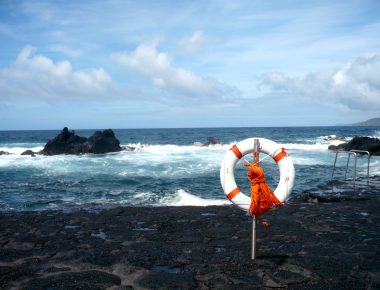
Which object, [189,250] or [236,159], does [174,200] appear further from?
[236,159]

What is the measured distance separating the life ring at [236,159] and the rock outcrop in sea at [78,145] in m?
30.2

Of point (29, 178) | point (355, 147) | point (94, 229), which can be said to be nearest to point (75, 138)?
point (29, 178)

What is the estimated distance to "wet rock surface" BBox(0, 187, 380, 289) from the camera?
4324 millimetres

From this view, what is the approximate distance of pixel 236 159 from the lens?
17.7 ft

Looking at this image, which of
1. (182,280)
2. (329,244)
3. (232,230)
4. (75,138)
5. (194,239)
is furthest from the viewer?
(75,138)

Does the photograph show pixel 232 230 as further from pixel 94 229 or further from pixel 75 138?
pixel 75 138

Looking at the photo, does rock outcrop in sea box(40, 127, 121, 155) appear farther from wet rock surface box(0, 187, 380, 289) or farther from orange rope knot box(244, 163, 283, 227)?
orange rope knot box(244, 163, 283, 227)

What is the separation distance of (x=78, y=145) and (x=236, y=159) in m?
31.3

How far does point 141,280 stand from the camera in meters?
4.35

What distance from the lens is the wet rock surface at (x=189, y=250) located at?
4324 millimetres

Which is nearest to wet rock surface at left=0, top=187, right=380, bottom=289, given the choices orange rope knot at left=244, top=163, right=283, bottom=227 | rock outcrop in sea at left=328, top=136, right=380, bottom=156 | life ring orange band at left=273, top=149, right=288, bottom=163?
orange rope knot at left=244, top=163, right=283, bottom=227

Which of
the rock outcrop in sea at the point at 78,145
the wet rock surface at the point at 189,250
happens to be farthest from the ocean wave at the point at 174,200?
the rock outcrop in sea at the point at 78,145

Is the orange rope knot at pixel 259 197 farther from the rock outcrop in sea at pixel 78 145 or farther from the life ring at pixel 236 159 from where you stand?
the rock outcrop in sea at pixel 78 145

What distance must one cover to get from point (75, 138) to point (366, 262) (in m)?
34.5
